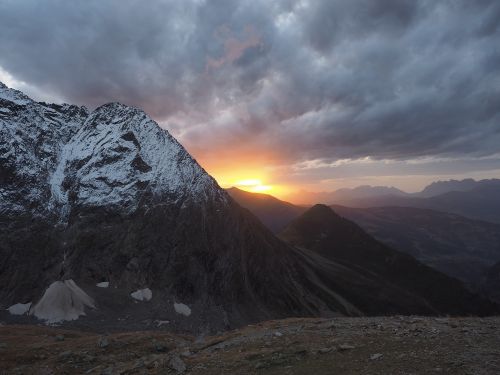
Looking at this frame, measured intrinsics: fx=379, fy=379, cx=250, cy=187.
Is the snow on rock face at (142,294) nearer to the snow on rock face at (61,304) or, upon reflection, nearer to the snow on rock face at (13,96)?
the snow on rock face at (61,304)

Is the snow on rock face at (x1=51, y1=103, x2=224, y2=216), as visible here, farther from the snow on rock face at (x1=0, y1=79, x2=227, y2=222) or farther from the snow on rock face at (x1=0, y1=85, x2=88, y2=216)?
the snow on rock face at (x1=0, y1=85, x2=88, y2=216)

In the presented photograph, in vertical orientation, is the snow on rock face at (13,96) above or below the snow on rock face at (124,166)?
above

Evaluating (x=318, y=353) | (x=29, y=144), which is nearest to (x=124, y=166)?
(x=29, y=144)

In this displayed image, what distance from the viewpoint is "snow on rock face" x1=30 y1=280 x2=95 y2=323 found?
312ft

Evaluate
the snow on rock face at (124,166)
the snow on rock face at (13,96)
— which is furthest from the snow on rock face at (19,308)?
the snow on rock face at (13,96)

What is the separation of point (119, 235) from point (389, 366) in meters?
128

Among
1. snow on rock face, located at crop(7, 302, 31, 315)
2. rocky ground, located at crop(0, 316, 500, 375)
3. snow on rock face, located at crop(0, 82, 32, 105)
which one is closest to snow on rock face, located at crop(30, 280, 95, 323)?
snow on rock face, located at crop(7, 302, 31, 315)

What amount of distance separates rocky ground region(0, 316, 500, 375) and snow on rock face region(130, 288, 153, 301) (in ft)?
232

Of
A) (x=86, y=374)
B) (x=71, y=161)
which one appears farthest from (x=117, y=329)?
(x=71, y=161)

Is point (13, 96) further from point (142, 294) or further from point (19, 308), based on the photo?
point (142, 294)

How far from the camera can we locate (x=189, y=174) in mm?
165875

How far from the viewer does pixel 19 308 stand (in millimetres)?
104938

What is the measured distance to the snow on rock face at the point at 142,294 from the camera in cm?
11331

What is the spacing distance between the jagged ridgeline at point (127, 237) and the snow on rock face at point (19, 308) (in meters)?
0.90
